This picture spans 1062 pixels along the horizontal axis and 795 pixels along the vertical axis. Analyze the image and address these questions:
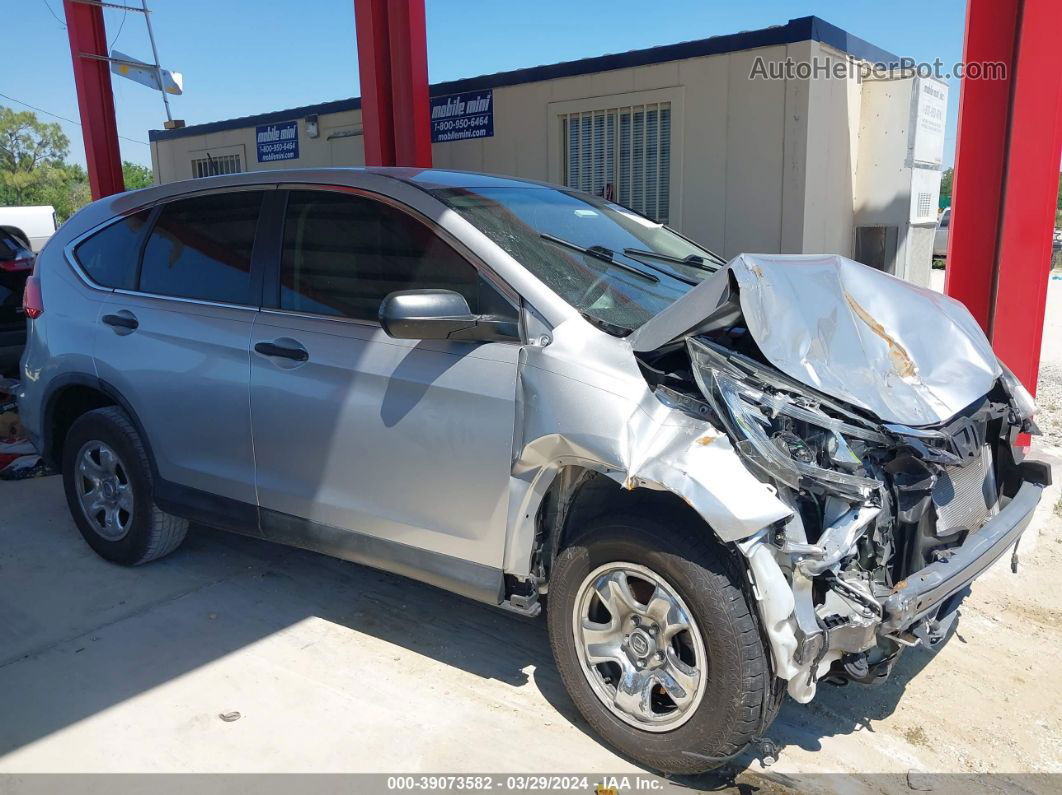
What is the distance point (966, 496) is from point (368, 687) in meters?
2.31

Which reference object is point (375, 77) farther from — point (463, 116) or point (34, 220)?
point (34, 220)

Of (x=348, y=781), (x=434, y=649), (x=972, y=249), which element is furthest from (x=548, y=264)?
(x=972, y=249)

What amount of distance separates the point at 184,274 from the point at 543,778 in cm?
276

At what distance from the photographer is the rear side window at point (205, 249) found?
12.5 feet

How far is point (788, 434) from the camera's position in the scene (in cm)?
258

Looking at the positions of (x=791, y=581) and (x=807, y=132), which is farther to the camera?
(x=807, y=132)

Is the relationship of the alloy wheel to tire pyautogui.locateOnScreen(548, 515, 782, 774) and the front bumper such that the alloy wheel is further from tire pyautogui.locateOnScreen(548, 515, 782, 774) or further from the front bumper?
the front bumper

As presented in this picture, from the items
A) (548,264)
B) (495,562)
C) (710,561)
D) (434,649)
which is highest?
(548,264)

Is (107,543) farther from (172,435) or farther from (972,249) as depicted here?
(972,249)

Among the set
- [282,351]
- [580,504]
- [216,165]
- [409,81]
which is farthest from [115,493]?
[216,165]

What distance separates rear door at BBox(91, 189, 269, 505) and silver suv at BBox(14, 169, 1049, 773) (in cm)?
2

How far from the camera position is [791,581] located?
8.07 ft

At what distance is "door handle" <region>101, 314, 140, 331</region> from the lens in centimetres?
405

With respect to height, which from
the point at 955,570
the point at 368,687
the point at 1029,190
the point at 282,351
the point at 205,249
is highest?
the point at 1029,190
